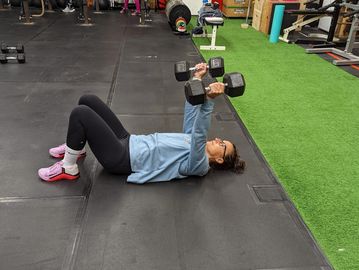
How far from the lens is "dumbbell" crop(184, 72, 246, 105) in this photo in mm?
1487

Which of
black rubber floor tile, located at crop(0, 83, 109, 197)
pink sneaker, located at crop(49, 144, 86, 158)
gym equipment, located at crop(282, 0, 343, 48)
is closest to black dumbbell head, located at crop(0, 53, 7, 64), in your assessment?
black rubber floor tile, located at crop(0, 83, 109, 197)

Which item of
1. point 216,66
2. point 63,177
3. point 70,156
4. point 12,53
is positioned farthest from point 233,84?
point 12,53

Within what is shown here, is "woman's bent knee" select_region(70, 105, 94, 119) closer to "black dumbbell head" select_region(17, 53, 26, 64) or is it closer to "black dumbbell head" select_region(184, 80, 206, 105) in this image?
"black dumbbell head" select_region(184, 80, 206, 105)

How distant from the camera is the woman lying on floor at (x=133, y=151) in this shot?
Result: 1760 millimetres

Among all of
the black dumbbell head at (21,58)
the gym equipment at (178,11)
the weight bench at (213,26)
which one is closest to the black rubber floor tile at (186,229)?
the black dumbbell head at (21,58)

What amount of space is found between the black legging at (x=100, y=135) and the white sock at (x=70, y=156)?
0.09 feet

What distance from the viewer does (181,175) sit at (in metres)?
1.94

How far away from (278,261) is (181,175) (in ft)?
2.33

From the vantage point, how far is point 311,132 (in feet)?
8.78

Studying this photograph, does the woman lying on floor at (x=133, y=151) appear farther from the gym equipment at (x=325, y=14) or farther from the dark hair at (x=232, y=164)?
the gym equipment at (x=325, y=14)

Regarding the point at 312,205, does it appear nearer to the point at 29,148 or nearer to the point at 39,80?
the point at 29,148

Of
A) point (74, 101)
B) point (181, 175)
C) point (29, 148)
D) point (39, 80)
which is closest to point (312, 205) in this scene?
point (181, 175)

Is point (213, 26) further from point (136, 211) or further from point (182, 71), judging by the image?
point (136, 211)

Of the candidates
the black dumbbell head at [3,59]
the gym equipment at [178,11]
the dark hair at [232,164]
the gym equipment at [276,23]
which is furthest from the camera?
the gym equipment at [178,11]
